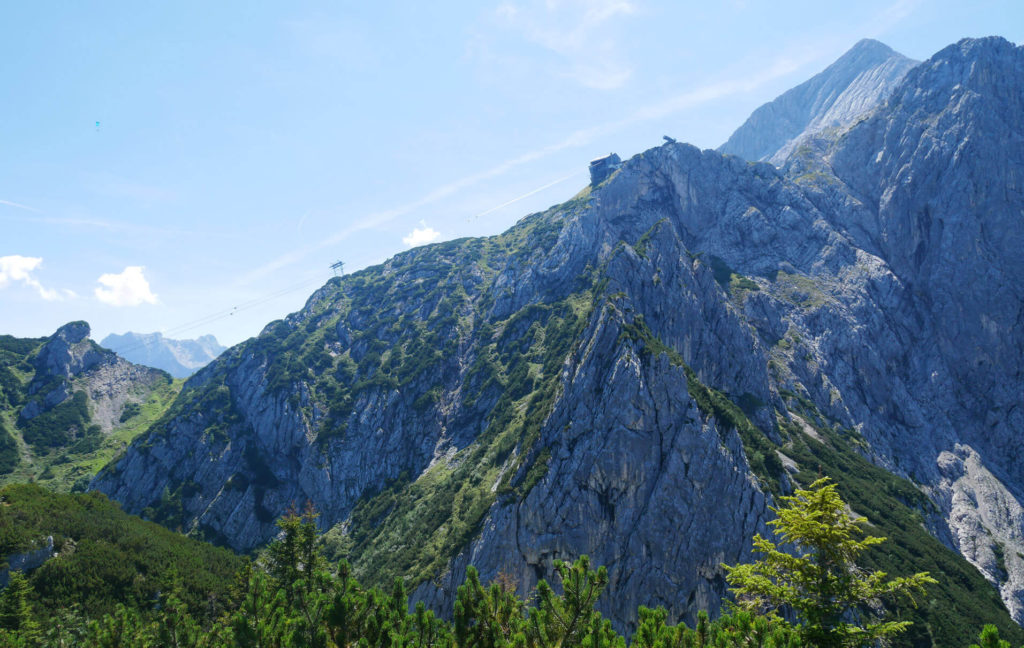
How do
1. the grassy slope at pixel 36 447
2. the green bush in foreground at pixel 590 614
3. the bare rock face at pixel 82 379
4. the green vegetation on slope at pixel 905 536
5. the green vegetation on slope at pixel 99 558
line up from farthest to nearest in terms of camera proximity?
the bare rock face at pixel 82 379, the grassy slope at pixel 36 447, the green vegetation on slope at pixel 905 536, the green vegetation on slope at pixel 99 558, the green bush in foreground at pixel 590 614

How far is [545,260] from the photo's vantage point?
14412 cm

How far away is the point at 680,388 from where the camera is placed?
64250mm

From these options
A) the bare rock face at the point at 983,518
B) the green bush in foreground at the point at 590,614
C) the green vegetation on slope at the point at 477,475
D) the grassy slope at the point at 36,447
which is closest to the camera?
the green bush in foreground at the point at 590,614

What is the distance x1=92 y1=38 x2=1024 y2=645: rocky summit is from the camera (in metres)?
60.5

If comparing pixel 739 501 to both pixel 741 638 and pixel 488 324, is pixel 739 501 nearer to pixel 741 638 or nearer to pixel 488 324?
pixel 741 638

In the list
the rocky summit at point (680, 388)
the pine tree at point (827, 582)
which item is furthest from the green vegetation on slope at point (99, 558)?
the pine tree at point (827, 582)

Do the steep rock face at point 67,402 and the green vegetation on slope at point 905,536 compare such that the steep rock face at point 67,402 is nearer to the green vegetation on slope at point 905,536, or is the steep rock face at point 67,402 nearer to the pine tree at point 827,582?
the pine tree at point 827,582

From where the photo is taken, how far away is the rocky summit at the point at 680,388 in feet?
198

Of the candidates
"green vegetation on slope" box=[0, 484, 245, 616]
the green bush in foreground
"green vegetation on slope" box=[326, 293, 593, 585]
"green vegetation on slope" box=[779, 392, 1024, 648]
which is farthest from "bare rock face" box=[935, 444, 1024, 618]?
"green vegetation on slope" box=[0, 484, 245, 616]

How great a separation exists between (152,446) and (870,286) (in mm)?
193940

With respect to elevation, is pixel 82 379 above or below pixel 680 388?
above

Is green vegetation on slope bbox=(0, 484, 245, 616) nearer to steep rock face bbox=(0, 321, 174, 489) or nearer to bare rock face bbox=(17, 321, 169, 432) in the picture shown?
steep rock face bbox=(0, 321, 174, 489)

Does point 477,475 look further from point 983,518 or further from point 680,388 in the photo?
point 983,518

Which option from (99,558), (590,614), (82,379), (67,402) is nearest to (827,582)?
(590,614)
